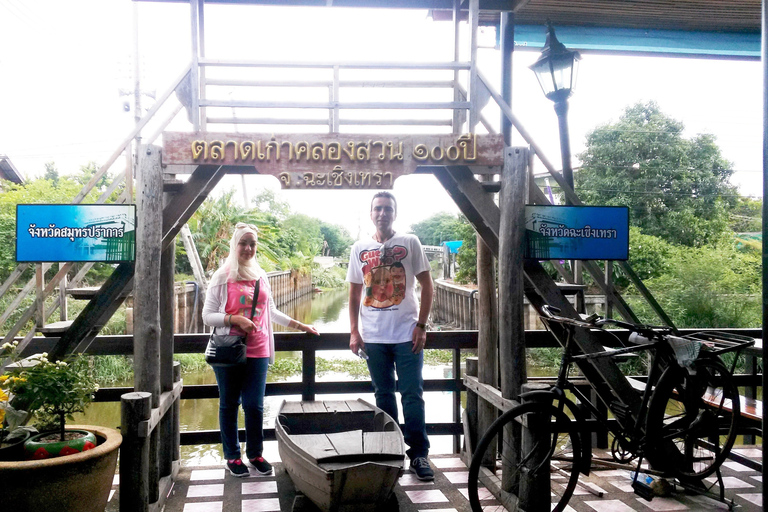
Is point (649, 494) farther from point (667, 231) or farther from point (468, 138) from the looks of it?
point (667, 231)

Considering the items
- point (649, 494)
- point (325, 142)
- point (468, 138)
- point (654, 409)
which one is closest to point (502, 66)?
point (468, 138)

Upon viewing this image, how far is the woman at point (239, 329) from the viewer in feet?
14.0

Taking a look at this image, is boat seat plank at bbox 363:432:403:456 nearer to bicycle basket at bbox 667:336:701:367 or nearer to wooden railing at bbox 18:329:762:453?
wooden railing at bbox 18:329:762:453

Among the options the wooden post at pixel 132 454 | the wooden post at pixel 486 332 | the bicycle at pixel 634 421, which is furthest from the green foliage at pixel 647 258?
the wooden post at pixel 132 454

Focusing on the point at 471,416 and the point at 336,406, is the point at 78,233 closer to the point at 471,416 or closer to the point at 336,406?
the point at 336,406

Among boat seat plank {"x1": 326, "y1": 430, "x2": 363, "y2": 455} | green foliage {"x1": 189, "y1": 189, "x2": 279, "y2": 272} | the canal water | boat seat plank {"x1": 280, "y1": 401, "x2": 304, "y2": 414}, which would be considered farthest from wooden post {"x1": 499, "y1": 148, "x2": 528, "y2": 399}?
green foliage {"x1": 189, "y1": 189, "x2": 279, "y2": 272}

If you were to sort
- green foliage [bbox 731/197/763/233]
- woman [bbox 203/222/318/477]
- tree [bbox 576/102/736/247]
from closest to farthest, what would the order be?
woman [bbox 203/222/318/477], tree [bbox 576/102/736/247], green foliage [bbox 731/197/763/233]

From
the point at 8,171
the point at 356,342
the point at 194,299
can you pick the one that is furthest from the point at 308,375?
the point at 8,171

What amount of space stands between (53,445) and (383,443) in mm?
1715

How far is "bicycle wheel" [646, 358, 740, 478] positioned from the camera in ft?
12.1

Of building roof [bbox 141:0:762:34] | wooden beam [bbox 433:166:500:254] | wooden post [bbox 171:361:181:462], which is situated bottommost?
wooden post [bbox 171:361:181:462]

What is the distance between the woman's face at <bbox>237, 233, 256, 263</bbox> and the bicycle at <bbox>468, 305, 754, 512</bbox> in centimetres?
192

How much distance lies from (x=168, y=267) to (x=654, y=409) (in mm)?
3274

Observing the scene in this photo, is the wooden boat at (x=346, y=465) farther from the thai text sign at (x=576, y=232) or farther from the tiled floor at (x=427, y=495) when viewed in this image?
the thai text sign at (x=576, y=232)
